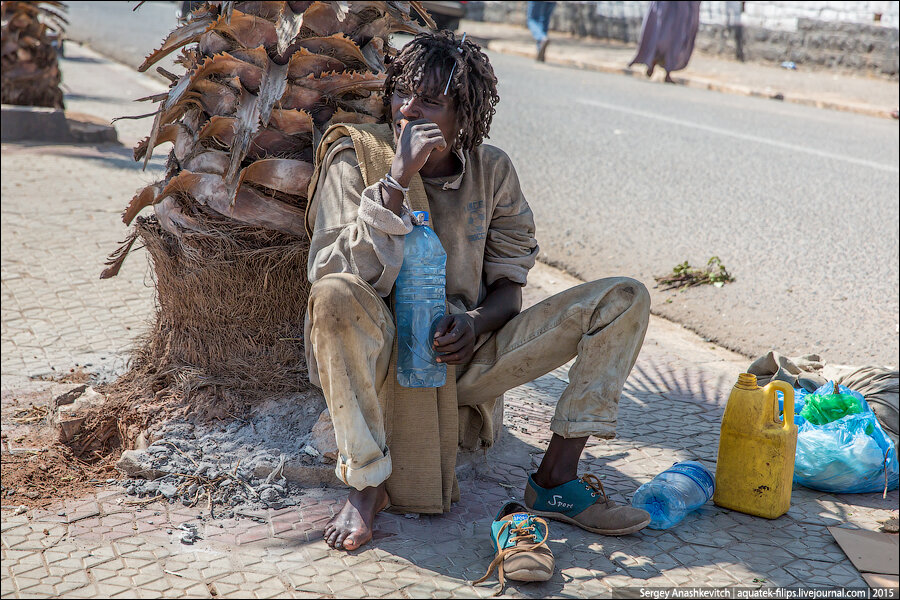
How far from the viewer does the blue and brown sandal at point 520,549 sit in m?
2.25

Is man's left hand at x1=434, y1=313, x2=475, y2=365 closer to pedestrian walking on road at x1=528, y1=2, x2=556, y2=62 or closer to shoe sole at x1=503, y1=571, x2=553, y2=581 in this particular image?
shoe sole at x1=503, y1=571, x2=553, y2=581

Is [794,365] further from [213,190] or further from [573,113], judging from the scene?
[573,113]

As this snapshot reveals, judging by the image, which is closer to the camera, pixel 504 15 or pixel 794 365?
pixel 794 365

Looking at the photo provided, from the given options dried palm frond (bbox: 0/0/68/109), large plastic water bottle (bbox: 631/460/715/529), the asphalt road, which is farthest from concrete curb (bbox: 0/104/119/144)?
large plastic water bottle (bbox: 631/460/715/529)

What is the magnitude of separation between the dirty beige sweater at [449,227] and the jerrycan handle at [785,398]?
830 millimetres

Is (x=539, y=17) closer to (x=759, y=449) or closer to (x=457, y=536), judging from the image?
(x=759, y=449)

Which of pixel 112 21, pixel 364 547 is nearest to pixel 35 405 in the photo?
pixel 364 547

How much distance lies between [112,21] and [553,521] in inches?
739

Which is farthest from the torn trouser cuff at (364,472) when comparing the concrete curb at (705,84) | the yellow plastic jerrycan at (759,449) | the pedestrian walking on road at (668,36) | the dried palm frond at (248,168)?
the pedestrian walking on road at (668,36)

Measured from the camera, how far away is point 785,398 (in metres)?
2.73

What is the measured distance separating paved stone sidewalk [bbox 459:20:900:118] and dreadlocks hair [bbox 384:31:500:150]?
385 inches

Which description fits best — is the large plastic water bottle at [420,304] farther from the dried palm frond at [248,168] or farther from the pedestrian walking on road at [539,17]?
the pedestrian walking on road at [539,17]

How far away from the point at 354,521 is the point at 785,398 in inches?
53.7

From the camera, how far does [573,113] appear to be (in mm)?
9555
